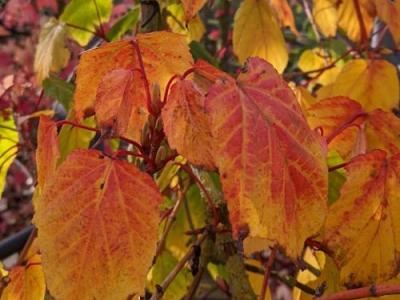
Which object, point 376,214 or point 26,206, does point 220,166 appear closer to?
point 376,214

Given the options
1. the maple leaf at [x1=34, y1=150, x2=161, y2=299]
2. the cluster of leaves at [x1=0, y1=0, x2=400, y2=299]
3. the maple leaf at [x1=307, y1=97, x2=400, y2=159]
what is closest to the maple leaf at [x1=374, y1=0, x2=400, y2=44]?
the cluster of leaves at [x1=0, y1=0, x2=400, y2=299]

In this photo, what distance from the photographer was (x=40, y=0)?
2.79 m

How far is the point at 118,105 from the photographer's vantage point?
2.02 ft

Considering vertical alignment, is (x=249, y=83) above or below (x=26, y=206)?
above

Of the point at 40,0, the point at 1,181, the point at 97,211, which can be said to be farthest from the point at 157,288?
the point at 40,0

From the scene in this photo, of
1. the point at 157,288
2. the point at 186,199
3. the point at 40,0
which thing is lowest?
the point at 40,0

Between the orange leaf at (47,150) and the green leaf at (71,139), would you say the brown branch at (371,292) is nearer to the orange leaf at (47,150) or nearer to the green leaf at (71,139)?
the orange leaf at (47,150)

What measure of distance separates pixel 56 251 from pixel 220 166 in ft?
0.44

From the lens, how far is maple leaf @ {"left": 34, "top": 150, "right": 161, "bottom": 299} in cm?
55

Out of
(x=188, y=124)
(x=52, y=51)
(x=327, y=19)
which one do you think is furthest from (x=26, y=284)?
(x=327, y=19)

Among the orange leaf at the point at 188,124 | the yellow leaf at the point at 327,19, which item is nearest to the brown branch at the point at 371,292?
the orange leaf at the point at 188,124

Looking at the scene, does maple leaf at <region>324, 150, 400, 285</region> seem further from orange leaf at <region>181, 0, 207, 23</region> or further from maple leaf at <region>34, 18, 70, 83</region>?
maple leaf at <region>34, 18, 70, 83</region>

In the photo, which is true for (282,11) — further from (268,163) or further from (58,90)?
(268,163)

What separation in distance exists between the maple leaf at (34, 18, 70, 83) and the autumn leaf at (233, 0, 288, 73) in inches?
11.6
